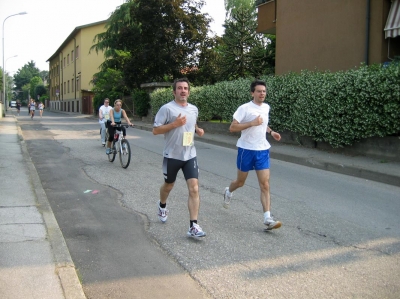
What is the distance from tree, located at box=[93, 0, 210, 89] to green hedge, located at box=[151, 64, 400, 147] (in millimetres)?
16499

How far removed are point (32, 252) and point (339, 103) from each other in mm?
9590

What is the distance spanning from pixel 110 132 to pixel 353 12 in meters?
9.28

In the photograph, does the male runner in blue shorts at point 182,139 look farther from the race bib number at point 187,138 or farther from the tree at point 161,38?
the tree at point 161,38

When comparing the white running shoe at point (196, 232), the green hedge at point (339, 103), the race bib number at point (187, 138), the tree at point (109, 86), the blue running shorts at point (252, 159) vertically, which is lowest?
the white running shoe at point (196, 232)

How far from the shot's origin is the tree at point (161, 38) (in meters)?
30.8

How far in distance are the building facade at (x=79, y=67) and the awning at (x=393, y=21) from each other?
35278mm

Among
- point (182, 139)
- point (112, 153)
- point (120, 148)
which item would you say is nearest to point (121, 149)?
point (120, 148)

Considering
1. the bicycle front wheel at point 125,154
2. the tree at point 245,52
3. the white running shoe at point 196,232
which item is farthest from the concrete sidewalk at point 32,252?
the tree at point 245,52

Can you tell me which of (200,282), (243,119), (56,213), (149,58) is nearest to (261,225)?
(243,119)

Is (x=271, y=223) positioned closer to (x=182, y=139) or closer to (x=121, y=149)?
(x=182, y=139)

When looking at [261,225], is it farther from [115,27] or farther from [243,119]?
[115,27]

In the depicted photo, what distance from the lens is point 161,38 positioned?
30891 millimetres

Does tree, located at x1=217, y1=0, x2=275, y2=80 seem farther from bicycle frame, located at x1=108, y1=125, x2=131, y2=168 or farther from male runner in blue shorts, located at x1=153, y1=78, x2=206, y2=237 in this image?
male runner in blue shorts, located at x1=153, y1=78, x2=206, y2=237

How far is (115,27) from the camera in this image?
37531 millimetres
